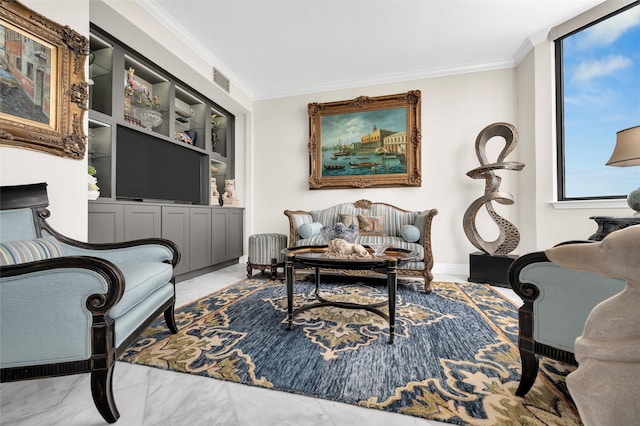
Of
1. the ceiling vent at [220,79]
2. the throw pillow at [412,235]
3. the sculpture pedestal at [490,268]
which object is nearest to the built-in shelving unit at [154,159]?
the ceiling vent at [220,79]

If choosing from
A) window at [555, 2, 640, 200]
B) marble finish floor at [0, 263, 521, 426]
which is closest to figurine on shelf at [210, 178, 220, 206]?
marble finish floor at [0, 263, 521, 426]

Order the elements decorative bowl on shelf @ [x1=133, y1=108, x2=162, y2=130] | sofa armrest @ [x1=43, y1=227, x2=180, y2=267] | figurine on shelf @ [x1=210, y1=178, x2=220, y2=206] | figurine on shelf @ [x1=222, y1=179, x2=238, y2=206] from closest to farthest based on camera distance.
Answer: sofa armrest @ [x1=43, y1=227, x2=180, y2=267] → decorative bowl on shelf @ [x1=133, y1=108, x2=162, y2=130] → figurine on shelf @ [x1=210, y1=178, x2=220, y2=206] → figurine on shelf @ [x1=222, y1=179, x2=238, y2=206]

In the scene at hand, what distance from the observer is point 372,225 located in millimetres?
3543

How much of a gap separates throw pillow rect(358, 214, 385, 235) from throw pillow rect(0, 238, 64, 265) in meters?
2.93

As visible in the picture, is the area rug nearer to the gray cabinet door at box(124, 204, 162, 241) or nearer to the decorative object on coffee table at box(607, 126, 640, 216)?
the gray cabinet door at box(124, 204, 162, 241)

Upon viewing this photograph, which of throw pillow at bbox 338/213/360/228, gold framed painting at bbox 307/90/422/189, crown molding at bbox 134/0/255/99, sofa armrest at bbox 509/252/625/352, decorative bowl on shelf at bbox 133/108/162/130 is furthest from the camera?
gold framed painting at bbox 307/90/422/189

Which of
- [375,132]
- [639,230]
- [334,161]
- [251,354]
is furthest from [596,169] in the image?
[251,354]

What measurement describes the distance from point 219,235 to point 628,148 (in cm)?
433

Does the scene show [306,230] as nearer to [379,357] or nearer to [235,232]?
[235,232]

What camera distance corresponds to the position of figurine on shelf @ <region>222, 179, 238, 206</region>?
4457 millimetres

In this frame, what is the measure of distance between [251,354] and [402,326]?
1.08 metres

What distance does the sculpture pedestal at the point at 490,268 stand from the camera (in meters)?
3.02

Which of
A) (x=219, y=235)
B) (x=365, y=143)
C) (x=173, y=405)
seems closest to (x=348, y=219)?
(x=365, y=143)

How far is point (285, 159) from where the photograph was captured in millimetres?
4520
